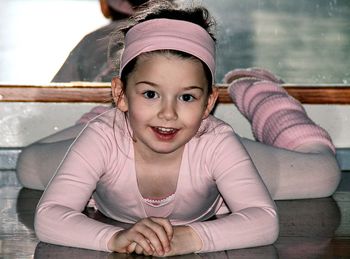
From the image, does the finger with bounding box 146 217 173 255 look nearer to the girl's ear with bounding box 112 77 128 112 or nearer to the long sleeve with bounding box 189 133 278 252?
the long sleeve with bounding box 189 133 278 252

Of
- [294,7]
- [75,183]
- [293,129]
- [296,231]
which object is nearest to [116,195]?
[75,183]

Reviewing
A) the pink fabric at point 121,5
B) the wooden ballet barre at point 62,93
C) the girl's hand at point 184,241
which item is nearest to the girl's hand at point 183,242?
the girl's hand at point 184,241

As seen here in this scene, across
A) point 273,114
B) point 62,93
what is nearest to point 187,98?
point 273,114

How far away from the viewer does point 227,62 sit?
8.65 ft

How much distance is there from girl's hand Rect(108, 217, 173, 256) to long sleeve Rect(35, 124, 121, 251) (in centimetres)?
6

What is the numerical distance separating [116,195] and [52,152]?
34cm

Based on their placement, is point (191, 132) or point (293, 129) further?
point (293, 129)

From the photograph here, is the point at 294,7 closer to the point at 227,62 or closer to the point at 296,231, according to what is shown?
the point at 227,62

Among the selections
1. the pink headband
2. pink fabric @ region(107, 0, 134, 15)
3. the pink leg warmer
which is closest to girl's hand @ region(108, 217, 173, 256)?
the pink headband

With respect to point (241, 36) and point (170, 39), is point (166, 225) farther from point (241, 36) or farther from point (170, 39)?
point (241, 36)

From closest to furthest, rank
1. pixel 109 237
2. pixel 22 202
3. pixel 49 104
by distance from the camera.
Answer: pixel 109 237 < pixel 22 202 < pixel 49 104

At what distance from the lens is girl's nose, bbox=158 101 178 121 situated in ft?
5.05

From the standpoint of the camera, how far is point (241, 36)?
8.59ft

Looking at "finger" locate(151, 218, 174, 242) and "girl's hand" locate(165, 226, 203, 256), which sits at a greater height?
"finger" locate(151, 218, 174, 242)
